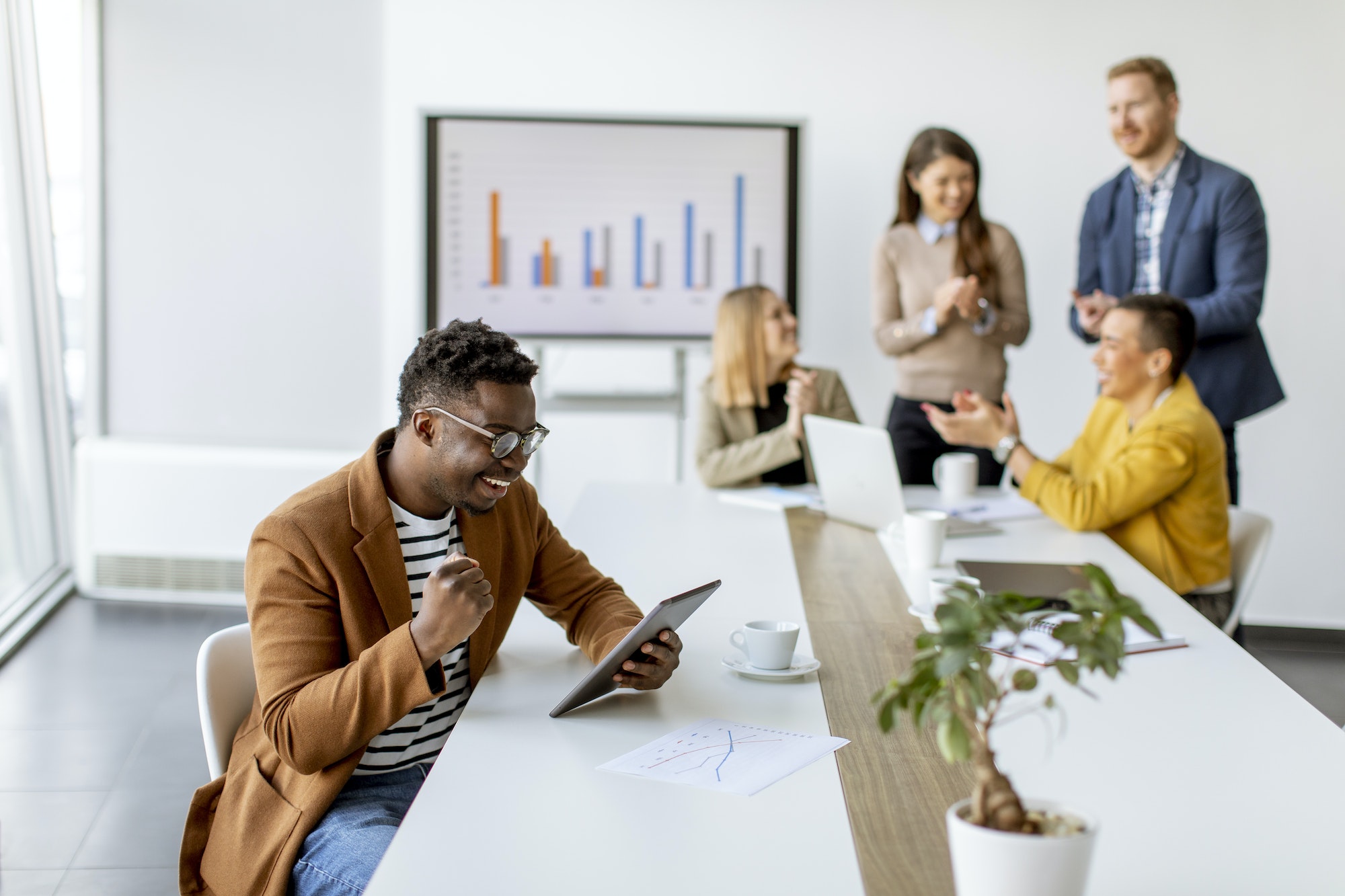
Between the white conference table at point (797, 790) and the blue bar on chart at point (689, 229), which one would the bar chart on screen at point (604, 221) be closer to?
the blue bar on chart at point (689, 229)

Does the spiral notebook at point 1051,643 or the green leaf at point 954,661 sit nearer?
the green leaf at point 954,661

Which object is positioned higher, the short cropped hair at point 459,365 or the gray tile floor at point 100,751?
the short cropped hair at point 459,365

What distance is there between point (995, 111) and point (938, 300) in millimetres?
1255

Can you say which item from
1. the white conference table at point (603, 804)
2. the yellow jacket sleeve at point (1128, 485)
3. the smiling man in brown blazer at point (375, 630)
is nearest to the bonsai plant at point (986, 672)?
the white conference table at point (603, 804)

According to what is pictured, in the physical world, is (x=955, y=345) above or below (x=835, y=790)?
above

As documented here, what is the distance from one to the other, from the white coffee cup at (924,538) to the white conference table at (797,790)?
0.41m

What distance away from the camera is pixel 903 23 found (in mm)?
4254

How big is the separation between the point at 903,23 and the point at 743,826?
378cm

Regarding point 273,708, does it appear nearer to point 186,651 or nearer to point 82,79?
point 186,651

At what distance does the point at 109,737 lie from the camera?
3029 millimetres

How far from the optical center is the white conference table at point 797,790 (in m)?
1.04

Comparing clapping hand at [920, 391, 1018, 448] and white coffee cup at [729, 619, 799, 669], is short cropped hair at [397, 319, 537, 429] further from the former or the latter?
clapping hand at [920, 391, 1018, 448]

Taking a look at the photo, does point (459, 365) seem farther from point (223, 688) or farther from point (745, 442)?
point (745, 442)

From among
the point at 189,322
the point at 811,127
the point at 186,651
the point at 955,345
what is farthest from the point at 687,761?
the point at 189,322
